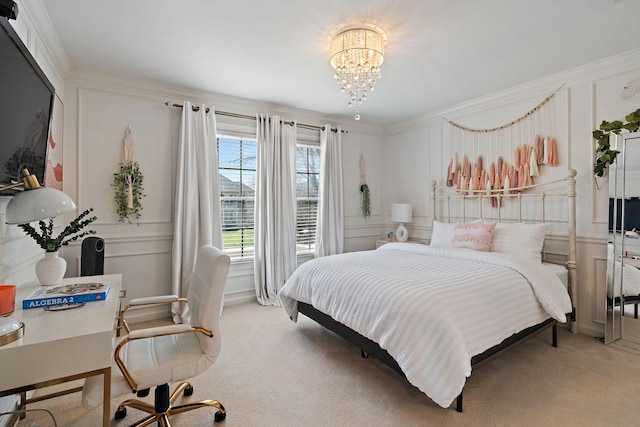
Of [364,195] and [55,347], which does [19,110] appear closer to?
[55,347]

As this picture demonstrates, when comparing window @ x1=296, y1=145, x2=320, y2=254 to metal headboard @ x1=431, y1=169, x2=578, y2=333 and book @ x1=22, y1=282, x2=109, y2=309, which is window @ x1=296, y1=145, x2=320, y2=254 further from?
book @ x1=22, y1=282, x2=109, y2=309

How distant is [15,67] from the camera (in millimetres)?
1478

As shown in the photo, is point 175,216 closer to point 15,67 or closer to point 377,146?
point 15,67

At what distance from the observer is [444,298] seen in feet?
6.43

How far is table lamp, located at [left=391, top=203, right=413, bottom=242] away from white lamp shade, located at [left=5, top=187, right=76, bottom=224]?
4.07 metres

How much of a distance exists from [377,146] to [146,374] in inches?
183

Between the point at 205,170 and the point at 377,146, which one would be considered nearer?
the point at 205,170

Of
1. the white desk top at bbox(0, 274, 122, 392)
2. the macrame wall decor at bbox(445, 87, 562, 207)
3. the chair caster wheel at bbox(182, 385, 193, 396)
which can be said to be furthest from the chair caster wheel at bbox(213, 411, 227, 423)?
the macrame wall decor at bbox(445, 87, 562, 207)

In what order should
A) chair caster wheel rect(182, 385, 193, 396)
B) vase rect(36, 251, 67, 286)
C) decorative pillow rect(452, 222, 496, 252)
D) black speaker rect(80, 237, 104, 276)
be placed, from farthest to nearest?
decorative pillow rect(452, 222, 496, 252) < black speaker rect(80, 237, 104, 276) < chair caster wheel rect(182, 385, 193, 396) < vase rect(36, 251, 67, 286)

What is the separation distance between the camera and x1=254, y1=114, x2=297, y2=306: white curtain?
4.05m

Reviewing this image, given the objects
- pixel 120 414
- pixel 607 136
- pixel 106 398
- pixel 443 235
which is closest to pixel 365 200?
pixel 443 235

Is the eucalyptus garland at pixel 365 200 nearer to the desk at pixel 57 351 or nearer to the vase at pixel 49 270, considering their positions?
the vase at pixel 49 270

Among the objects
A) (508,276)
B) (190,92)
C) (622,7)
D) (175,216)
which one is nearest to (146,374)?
(175,216)

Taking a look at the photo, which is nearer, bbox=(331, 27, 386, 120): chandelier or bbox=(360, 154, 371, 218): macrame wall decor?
bbox=(331, 27, 386, 120): chandelier
